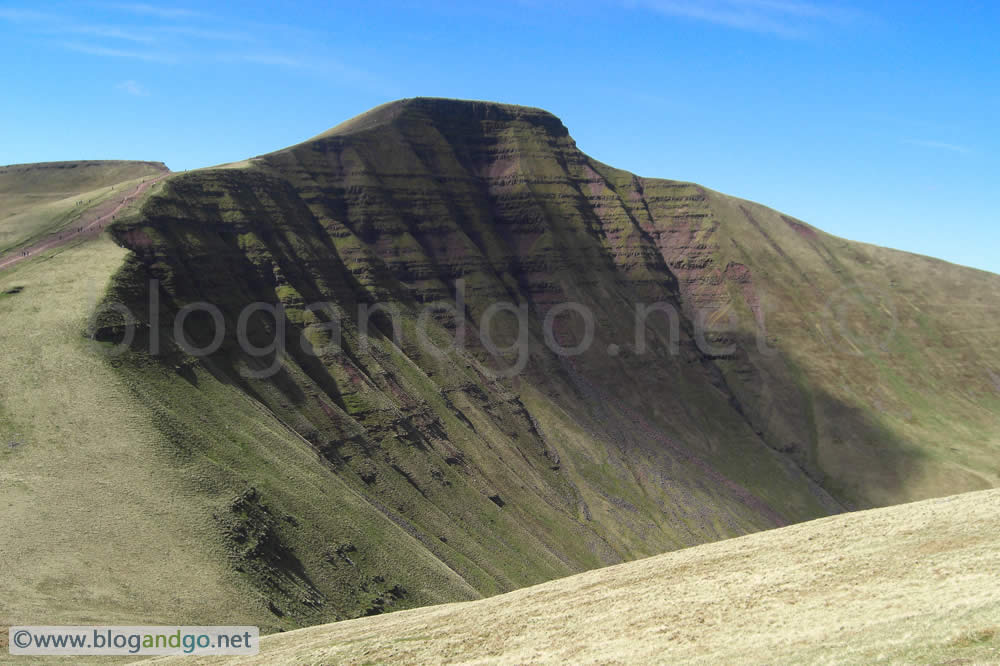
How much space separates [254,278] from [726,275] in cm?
7994

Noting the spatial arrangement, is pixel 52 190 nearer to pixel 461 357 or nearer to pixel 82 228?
pixel 82 228

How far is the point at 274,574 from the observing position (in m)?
50.2

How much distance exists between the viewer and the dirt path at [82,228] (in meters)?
74.9

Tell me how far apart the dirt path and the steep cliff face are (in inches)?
149

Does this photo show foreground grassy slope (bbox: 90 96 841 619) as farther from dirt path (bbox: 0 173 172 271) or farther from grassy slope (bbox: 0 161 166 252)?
grassy slope (bbox: 0 161 166 252)

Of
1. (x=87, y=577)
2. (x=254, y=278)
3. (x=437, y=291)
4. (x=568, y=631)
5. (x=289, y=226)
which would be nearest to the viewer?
(x=568, y=631)

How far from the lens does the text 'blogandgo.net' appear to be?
34050 mm

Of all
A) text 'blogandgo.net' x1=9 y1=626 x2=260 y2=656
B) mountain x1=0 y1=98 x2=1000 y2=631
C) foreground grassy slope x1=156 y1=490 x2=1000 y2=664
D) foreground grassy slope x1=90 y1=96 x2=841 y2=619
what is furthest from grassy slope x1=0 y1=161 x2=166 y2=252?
foreground grassy slope x1=156 y1=490 x2=1000 y2=664

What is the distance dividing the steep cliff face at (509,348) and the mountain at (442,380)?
0.41 meters

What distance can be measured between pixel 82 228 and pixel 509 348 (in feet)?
165

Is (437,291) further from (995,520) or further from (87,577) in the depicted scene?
(995,520)

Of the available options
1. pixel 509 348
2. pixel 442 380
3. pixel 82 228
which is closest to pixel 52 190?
pixel 82 228

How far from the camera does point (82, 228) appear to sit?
259 feet

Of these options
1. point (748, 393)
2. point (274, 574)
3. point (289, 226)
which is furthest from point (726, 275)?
point (274, 574)
